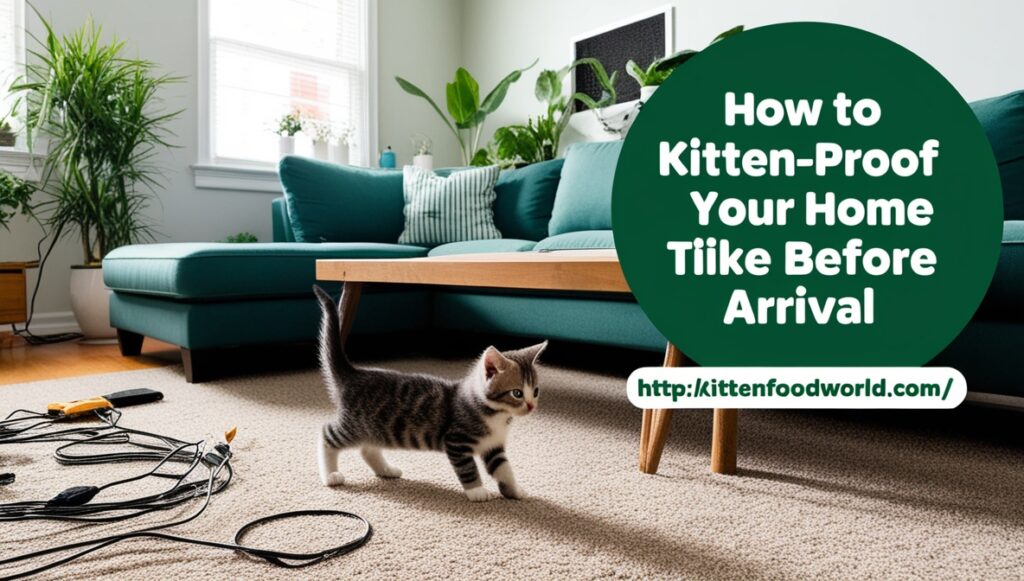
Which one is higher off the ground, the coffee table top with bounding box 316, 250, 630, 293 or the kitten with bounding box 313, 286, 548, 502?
the coffee table top with bounding box 316, 250, 630, 293

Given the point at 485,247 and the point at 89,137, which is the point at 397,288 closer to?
the point at 485,247

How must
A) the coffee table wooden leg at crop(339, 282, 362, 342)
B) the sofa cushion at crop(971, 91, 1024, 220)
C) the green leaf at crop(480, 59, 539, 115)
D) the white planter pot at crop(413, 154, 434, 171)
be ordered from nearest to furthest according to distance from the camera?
the sofa cushion at crop(971, 91, 1024, 220) < the coffee table wooden leg at crop(339, 282, 362, 342) < the green leaf at crop(480, 59, 539, 115) < the white planter pot at crop(413, 154, 434, 171)

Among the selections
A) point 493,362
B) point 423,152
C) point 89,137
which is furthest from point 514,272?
point 423,152

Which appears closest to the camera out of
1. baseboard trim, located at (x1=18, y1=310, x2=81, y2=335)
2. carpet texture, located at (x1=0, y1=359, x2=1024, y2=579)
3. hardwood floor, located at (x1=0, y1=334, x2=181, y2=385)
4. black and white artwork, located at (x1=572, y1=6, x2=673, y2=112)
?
carpet texture, located at (x1=0, y1=359, x2=1024, y2=579)

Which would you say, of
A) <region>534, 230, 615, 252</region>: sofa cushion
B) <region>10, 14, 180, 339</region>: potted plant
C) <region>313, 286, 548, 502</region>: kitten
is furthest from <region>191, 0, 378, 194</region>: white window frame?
<region>313, 286, 548, 502</region>: kitten

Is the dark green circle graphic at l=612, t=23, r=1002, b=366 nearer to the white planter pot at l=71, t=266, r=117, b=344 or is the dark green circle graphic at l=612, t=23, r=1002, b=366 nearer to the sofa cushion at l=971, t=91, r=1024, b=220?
the sofa cushion at l=971, t=91, r=1024, b=220

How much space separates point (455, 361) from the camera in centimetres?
258

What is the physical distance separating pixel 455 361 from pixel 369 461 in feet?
4.51

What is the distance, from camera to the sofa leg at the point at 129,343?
269cm

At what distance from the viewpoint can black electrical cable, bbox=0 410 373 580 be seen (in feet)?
2.85

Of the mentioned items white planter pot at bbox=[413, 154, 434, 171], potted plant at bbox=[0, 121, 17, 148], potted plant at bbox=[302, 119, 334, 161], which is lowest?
potted plant at bbox=[0, 121, 17, 148]

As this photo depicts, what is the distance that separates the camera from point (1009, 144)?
1899 millimetres

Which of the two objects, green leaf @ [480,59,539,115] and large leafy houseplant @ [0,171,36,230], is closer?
large leafy houseplant @ [0,171,36,230]

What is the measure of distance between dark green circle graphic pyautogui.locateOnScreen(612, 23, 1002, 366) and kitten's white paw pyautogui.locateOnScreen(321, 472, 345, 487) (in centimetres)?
60
